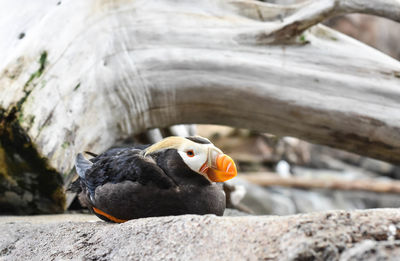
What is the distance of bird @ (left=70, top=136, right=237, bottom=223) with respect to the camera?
1.81 metres

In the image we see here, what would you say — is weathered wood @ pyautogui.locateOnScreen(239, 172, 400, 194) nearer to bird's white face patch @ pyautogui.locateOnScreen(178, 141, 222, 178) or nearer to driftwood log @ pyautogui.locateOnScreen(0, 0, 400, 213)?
driftwood log @ pyautogui.locateOnScreen(0, 0, 400, 213)

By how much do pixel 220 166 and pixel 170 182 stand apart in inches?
8.7

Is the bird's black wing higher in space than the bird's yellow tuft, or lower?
lower

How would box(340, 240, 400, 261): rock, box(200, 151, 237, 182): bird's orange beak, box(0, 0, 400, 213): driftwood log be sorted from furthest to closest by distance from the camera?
box(0, 0, 400, 213): driftwood log < box(200, 151, 237, 182): bird's orange beak < box(340, 240, 400, 261): rock

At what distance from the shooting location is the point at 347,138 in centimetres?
296

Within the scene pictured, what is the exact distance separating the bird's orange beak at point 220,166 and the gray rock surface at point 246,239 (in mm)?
330

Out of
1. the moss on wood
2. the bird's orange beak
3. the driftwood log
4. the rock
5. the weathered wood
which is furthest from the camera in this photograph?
the weathered wood

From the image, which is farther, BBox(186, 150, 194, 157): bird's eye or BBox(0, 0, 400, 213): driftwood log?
BBox(0, 0, 400, 213): driftwood log

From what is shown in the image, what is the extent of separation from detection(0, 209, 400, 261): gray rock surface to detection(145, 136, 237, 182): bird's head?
1.06ft

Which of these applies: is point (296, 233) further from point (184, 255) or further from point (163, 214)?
point (163, 214)

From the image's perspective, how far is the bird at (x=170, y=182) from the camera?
1.81 meters

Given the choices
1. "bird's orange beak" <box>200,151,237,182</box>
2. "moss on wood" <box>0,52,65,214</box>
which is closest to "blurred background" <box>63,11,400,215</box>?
"moss on wood" <box>0,52,65,214</box>

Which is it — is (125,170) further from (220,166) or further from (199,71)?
(199,71)

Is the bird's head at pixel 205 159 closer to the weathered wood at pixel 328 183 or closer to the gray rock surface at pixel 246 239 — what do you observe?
the gray rock surface at pixel 246 239
